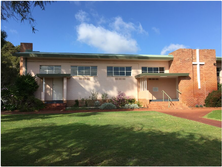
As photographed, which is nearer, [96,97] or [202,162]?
[202,162]

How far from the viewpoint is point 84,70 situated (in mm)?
18766

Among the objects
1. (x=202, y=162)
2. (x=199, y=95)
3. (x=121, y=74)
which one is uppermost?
(x=121, y=74)

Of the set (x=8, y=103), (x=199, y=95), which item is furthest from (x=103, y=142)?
(x=199, y=95)

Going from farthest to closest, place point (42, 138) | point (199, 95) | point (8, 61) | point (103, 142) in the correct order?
point (8, 61) < point (199, 95) < point (42, 138) < point (103, 142)

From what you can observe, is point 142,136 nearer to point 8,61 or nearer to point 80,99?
point 80,99

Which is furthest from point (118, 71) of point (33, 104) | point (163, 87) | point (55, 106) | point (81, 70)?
point (33, 104)

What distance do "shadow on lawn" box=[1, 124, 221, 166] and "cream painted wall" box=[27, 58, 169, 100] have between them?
12.5m

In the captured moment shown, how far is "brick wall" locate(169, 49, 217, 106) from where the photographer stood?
18031 mm

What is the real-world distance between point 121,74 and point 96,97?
3795 mm

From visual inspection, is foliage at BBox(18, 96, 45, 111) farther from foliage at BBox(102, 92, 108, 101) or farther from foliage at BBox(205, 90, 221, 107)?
foliage at BBox(205, 90, 221, 107)

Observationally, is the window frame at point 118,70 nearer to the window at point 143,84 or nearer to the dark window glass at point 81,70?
the window at point 143,84

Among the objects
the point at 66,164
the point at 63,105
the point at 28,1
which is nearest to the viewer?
the point at 66,164

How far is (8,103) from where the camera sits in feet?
49.5

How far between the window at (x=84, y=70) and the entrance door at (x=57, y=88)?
5.51 ft
